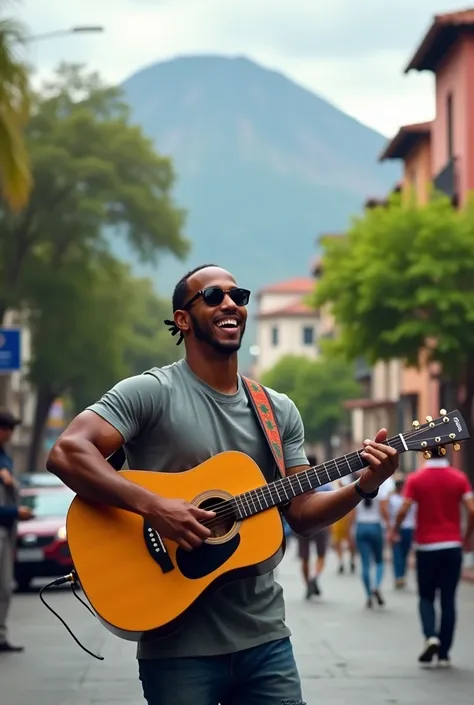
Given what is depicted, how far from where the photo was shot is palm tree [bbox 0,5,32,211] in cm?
1769

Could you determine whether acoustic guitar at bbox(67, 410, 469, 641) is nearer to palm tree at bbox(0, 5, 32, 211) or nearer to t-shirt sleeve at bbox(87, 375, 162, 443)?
t-shirt sleeve at bbox(87, 375, 162, 443)

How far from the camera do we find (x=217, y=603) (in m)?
4.74

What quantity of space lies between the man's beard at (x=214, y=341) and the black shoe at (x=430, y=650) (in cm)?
793

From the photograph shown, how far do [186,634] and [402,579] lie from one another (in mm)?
18965

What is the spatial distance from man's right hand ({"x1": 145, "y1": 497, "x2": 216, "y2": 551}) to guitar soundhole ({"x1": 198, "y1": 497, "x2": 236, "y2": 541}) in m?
0.10

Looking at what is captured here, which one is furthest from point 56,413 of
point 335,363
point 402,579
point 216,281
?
point 216,281

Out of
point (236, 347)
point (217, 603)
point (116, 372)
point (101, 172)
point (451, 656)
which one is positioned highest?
point (101, 172)

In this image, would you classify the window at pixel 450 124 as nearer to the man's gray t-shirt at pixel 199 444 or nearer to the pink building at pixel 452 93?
the pink building at pixel 452 93

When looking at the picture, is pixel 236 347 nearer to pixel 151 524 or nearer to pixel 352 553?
pixel 151 524

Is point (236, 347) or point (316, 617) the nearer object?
point (236, 347)

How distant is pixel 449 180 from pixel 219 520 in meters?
36.7

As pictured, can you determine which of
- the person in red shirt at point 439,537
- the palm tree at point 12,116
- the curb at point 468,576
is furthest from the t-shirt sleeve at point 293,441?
the curb at point 468,576

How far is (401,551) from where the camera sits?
74.2 feet

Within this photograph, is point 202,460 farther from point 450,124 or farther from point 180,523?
point 450,124
